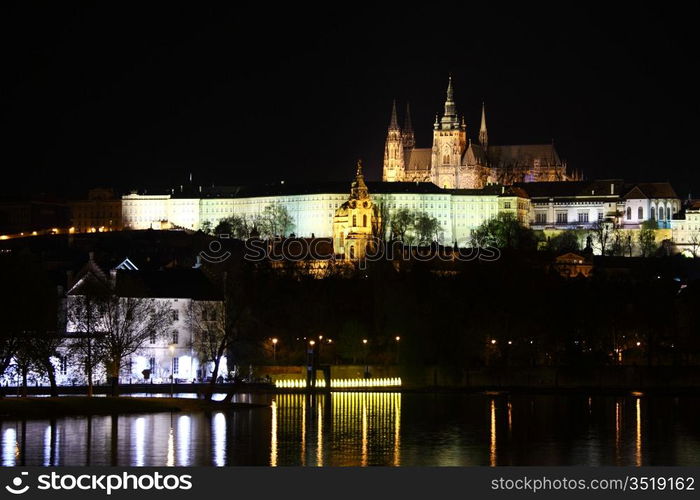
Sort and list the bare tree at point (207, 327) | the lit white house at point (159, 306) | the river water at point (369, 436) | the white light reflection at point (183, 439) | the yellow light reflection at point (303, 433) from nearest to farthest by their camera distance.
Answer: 1. the white light reflection at point (183, 439)
2. the river water at point (369, 436)
3. the yellow light reflection at point (303, 433)
4. the lit white house at point (159, 306)
5. the bare tree at point (207, 327)

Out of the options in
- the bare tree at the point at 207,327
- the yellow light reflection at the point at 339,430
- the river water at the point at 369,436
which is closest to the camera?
the river water at the point at 369,436

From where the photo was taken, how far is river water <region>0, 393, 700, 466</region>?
53.4 metres

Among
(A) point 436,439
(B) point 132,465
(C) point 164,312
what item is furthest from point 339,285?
(B) point 132,465

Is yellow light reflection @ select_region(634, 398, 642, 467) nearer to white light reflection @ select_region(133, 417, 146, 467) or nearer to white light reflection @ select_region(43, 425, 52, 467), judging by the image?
white light reflection @ select_region(133, 417, 146, 467)

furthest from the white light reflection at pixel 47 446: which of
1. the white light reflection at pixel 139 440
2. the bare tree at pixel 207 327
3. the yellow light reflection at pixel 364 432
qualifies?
the bare tree at pixel 207 327

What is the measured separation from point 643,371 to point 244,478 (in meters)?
49.0

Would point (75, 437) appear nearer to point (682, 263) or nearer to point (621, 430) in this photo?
point (621, 430)

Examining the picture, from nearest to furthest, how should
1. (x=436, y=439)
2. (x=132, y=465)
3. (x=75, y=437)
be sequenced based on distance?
(x=132, y=465), (x=75, y=437), (x=436, y=439)

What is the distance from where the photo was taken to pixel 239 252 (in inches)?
7338

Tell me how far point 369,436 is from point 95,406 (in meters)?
9.86

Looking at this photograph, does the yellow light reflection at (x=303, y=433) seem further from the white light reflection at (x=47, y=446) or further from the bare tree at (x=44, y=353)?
the bare tree at (x=44, y=353)

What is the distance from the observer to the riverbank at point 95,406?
62.1 metres

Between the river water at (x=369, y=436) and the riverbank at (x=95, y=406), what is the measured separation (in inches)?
23.6

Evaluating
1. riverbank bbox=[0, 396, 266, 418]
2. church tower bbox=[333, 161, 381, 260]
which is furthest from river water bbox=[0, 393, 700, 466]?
church tower bbox=[333, 161, 381, 260]
